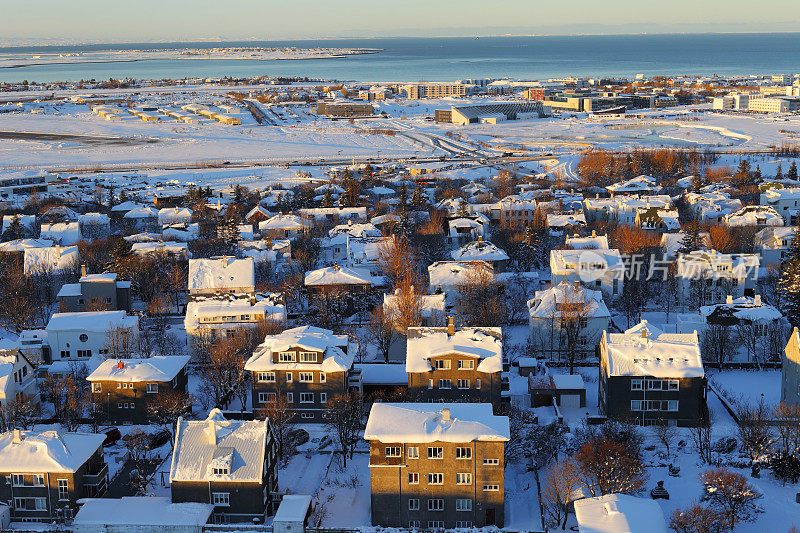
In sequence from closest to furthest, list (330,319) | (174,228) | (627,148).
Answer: (330,319), (174,228), (627,148)

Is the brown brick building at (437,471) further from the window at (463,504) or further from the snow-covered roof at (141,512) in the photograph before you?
the snow-covered roof at (141,512)

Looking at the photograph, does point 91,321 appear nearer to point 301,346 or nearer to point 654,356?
point 301,346

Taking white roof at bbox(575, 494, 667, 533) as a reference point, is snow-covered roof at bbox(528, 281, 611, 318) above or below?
above

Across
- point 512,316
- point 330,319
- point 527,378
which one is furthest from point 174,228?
point 527,378

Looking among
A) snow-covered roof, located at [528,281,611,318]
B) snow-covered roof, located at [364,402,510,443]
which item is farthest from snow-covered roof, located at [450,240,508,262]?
snow-covered roof, located at [364,402,510,443]

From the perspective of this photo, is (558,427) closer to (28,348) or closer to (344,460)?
(344,460)

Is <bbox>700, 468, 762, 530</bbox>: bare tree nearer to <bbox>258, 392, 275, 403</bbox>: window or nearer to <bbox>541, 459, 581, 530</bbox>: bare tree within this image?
<bbox>541, 459, 581, 530</bbox>: bare tree

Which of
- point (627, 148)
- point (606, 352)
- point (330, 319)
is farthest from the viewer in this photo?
point (627, 148)
